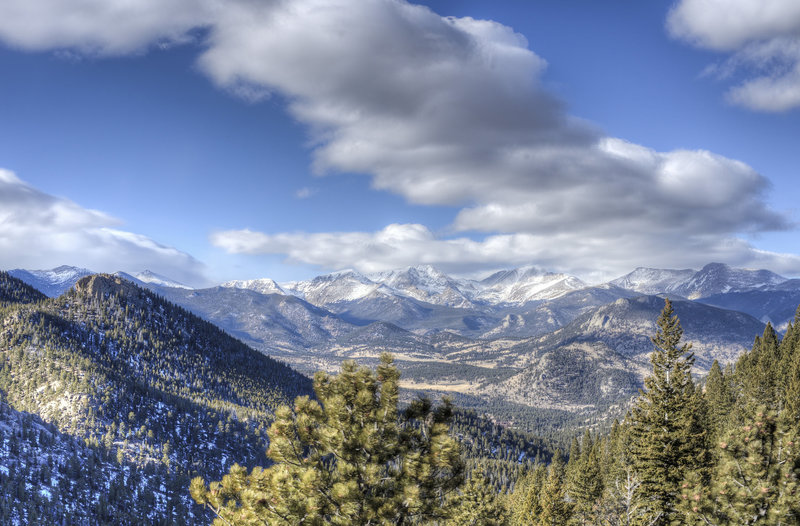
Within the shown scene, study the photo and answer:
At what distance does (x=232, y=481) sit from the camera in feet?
43.8

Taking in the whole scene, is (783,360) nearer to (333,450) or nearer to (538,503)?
(538,503)

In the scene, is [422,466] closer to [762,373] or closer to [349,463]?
[349,463]

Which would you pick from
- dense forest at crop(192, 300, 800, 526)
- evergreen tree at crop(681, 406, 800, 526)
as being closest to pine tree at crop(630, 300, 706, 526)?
dense forest at crop(192, 300, 800, 526)

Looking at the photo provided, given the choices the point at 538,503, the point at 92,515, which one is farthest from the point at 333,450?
the point at 92,515

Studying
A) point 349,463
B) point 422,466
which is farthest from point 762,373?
point 349,463

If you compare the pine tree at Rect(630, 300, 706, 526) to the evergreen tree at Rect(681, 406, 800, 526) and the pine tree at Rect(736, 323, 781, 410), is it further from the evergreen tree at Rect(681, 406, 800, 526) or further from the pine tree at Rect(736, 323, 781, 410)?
the pine tree at Rect(736, 323, 781, 410)

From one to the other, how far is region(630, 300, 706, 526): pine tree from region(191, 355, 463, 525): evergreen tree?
110 feet

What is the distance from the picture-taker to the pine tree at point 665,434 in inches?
1487

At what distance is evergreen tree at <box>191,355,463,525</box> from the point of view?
12492mm

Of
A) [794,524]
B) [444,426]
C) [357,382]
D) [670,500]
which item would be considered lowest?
[670,500]

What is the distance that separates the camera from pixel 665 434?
38656 millimetres

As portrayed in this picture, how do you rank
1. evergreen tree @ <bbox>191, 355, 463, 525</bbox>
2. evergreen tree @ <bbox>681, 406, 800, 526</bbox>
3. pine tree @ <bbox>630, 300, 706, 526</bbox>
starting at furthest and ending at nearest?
pine tree @ <bbox>630, 300, 706, 526</bbox> < evergreen tree @ <bbox>681, 406, 800, 526</bbox> < evergreen tree @ <bbox>191, 355, 463, 525</bbox>

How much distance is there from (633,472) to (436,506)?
37.9m

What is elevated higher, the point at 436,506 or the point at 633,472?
the point at 436,506
